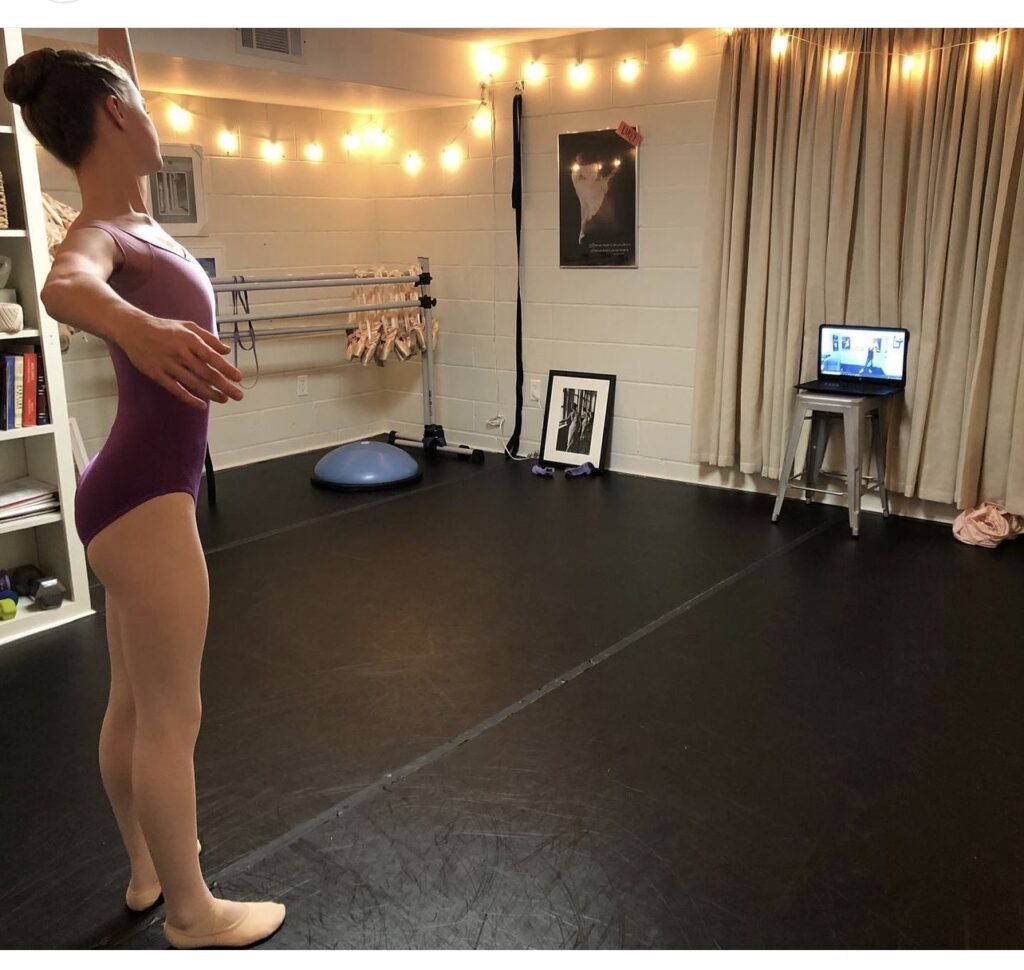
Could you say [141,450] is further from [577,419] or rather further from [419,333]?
[419,333]

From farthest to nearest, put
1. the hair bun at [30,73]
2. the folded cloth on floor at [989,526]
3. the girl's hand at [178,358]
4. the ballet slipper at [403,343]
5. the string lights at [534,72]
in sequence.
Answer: the ballet slipper at [403,343]
the string lights at [534,72]
the folded cloth on floor at [989,526]
the hair bun at [30,73]
the girl's hand at [178,358]

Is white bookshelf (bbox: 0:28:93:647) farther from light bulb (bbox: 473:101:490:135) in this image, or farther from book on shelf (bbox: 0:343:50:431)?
light bulb (bbox: 473:101:490:135)

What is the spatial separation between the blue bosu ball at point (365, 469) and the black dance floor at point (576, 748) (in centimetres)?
86

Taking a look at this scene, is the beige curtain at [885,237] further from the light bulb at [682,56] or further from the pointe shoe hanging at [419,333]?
the pointe shoe hanging at [419,333]

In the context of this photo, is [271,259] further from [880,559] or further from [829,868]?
[829,868]

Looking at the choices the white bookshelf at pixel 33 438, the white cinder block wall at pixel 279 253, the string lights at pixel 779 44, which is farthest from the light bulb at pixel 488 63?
the white bookshelf at pixel 33 438

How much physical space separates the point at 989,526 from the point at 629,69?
281 centimetres

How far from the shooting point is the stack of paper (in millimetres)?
3229

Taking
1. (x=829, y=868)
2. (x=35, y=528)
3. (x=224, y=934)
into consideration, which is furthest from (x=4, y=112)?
(x=829, y=868)

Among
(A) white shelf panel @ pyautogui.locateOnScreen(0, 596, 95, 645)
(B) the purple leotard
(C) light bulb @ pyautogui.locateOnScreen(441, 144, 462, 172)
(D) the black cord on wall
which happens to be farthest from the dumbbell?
(C) light bulb @ pyautogui.locateOnScreen(441, 144, 462, 172)

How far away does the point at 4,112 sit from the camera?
3.08 meters

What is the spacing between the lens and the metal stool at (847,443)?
160 inches

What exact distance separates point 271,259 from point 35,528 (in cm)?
262

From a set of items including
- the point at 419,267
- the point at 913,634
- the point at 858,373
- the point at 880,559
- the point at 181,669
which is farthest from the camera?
the point at 419,267
